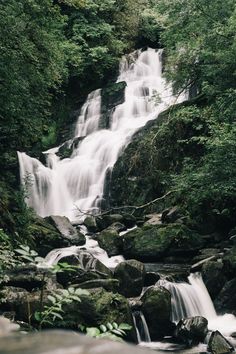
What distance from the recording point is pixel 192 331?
8453mm

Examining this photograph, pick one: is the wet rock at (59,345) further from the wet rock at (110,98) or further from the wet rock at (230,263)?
the wet rock at (110,98)

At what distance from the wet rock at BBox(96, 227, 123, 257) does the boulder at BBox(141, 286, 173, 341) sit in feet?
13.9

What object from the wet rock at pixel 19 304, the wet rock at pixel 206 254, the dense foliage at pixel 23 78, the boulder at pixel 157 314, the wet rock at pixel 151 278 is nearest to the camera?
the wet rock at pixel 19 304

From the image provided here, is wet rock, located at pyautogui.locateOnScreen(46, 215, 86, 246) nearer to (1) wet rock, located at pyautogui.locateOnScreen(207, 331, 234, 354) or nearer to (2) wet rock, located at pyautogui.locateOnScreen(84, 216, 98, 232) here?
(2) wet rock, located at pyautogui.locateOnScreen(84, 216, 98, 232)

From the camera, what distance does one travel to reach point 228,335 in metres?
8.82

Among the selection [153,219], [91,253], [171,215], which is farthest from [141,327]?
[153,219]

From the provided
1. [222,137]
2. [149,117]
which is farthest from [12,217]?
[149,117]

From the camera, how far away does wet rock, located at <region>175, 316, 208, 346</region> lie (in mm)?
8375

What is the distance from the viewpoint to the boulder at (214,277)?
10391 millimetres

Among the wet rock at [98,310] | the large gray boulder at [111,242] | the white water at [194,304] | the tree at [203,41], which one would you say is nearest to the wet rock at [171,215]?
the large gray boulder at [111,242]

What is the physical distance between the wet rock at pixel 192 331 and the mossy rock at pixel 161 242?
392cm

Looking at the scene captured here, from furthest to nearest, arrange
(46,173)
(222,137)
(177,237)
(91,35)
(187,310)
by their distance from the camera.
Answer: (91,35) → (46,173) → (177,237) → (222,137) → (187,310)

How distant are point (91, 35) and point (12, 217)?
649 inches

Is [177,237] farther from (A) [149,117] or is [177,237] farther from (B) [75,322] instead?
(A) [149,117]
